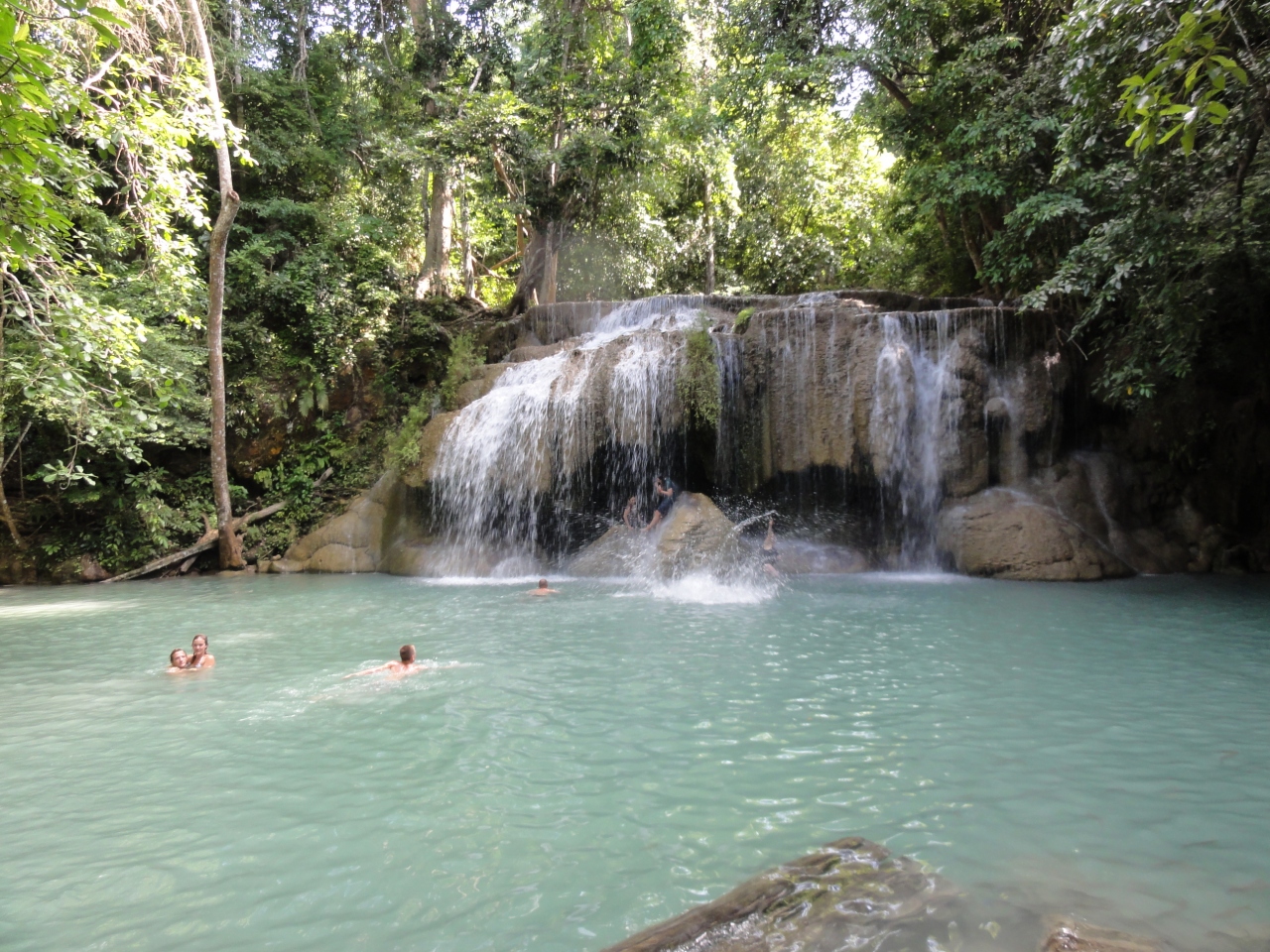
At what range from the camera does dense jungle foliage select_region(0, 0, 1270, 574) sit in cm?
842

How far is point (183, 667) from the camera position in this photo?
250 inches

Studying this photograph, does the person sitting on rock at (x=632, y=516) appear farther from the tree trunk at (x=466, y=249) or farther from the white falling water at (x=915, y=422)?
the tree trunk at (x=466, y=249)

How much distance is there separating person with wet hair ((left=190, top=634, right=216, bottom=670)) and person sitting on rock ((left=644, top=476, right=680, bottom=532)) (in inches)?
258

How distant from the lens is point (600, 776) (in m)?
4.02

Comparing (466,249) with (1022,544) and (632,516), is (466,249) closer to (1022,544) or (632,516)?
(632,516)

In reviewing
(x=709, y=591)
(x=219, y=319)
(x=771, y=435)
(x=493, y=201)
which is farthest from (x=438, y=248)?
(x=709, y=591)

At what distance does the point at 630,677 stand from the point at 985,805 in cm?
283

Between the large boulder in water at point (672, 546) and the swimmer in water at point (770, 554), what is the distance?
2.23 feet

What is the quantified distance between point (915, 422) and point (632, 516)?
4.92 m

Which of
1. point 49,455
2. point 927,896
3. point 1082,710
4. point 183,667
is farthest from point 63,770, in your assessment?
point 49,455

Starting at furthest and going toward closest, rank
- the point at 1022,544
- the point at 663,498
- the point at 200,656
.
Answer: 1. the point at 663,498
2. the point at 1022,544
3. the point at 200,656

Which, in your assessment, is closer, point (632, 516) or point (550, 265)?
point (632, 516)

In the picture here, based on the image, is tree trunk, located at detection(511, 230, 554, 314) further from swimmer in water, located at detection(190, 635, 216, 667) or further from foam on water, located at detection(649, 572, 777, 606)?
swimmer in water, located at detection(190, 635, 216, 667)

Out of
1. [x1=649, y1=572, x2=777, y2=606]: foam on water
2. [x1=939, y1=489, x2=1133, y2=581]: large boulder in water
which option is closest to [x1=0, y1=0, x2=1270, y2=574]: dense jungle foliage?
[x1=939, y1=489, x2=1133, y2=581]: large boulder in water
